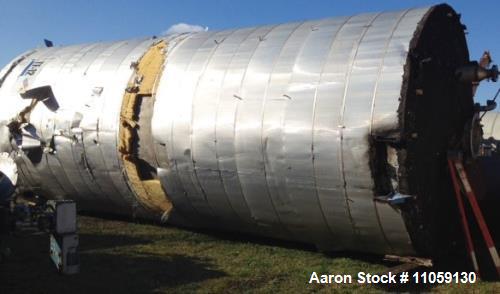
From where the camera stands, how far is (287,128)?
28.7 ft

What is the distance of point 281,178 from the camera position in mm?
8914

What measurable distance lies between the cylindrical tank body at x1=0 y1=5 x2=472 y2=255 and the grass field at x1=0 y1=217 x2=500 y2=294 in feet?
1.40

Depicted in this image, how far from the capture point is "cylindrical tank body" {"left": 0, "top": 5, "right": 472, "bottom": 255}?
8.08 m

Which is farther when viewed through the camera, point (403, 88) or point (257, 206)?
point (257, 206)

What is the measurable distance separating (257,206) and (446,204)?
3.32 meters

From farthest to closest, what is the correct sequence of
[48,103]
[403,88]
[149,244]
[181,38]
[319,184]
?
[48,103], [181,38], [149,244], [319,184], [403,88]

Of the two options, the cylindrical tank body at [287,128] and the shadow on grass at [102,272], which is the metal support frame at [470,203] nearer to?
the cylindrical tank body at [287,128]

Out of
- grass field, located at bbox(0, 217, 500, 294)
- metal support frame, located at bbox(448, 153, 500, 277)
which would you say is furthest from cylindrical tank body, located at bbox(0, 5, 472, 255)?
grass field, located at bbox(0, 217, 500, 294)

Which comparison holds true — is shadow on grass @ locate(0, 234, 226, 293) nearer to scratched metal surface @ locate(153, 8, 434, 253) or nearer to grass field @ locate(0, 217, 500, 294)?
grass field @ locate(0, 217, 500, 294)

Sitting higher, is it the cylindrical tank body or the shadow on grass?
the cylindrical tank body

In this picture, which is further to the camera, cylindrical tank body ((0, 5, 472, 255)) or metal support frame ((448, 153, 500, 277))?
metal support frame ((448, 153, 500, 277))

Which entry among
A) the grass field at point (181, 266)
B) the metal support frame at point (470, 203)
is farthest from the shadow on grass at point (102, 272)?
the metal support frame at point (470, 203)

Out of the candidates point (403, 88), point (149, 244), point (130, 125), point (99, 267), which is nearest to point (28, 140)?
point (130, 125)

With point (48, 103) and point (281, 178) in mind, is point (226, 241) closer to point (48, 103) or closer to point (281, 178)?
point (281, 178)
